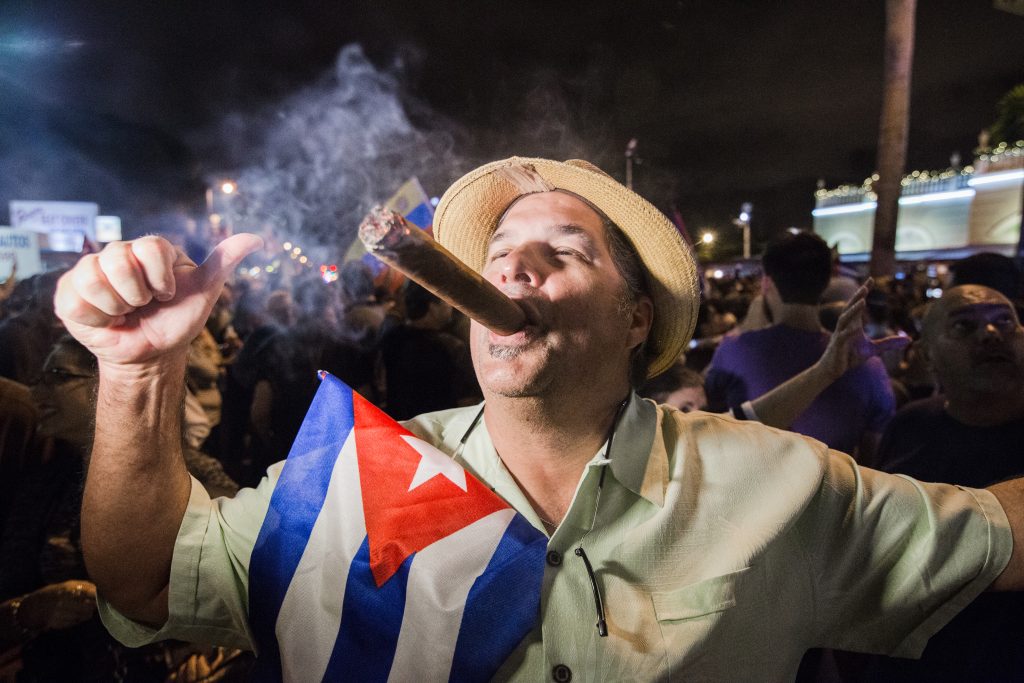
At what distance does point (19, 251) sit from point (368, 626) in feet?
Answer: 36.3

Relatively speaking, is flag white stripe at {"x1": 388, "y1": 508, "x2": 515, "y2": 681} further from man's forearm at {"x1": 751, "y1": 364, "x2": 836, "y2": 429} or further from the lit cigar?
man's forearm at {"x1": 751, "y1": 364, "x2": 836, "y2": 429}

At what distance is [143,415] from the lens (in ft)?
5.12

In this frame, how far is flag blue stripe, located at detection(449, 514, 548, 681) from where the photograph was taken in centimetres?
155

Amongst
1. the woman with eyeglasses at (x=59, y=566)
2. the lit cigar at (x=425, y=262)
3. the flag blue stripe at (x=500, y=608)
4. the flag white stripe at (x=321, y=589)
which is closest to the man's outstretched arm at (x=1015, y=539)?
the flag blue stripe at (x=500, y=608)

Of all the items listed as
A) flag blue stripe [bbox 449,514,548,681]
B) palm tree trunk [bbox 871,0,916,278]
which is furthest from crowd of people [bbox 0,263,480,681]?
palm tree trunk [bbox 871,0,916,278]

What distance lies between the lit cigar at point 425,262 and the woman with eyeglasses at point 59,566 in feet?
6.66

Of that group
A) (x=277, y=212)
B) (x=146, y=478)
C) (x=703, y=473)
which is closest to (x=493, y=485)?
(x=703, y=473)

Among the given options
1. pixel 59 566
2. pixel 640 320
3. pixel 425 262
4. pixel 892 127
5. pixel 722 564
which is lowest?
pixel 59 566

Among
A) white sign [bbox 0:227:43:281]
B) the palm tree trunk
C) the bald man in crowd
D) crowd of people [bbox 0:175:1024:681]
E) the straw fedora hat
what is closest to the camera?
the straw fedora hat

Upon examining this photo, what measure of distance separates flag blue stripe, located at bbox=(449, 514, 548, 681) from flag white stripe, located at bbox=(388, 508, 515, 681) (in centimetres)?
2

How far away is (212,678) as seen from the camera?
2.82 metres

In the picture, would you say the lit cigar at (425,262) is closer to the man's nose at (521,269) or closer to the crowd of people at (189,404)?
the man's nose at (521,269)

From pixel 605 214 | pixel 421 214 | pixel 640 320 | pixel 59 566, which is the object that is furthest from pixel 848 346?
pixel 421 214

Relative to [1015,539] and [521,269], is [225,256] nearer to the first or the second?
[521,269]
